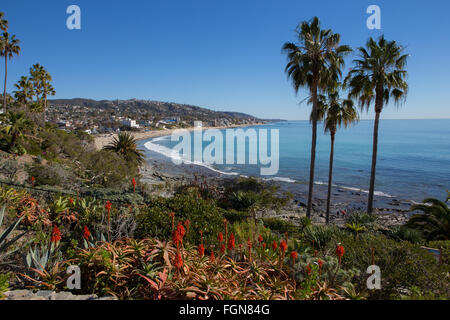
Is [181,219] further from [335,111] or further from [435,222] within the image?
[335,111]

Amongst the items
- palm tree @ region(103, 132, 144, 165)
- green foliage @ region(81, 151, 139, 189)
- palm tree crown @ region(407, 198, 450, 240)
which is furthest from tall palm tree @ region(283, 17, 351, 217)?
palm tree @ region(103, 132, 144, 165)

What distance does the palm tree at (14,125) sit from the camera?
16.5m

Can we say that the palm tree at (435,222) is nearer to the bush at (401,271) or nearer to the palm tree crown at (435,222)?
the palm tree crown at (435,222)

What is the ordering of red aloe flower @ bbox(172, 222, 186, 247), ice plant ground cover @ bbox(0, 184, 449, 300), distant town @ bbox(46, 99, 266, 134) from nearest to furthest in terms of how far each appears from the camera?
red aloe flower @ bbox(172, 222, 186, 247), ice plant ground cover @ bbox(0, 184, 449, 300), distant town @ bbox(46, 99, 266, 134)

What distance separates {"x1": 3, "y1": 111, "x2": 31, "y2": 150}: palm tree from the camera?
54.2ft

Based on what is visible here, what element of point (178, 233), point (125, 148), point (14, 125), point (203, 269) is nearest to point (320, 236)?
point (203, 269)

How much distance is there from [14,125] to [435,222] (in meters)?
22.7

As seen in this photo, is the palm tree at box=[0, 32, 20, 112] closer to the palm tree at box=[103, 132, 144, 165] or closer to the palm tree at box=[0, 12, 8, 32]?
the palm tree at box=[0, 12, 8, 32]

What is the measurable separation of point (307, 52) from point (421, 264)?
34.7 feet

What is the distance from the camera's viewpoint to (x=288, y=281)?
4.06 metres

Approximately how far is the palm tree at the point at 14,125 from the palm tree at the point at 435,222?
73.0 ft

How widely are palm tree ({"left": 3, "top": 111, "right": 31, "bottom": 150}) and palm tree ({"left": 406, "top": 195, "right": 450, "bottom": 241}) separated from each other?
2226 centimetres
